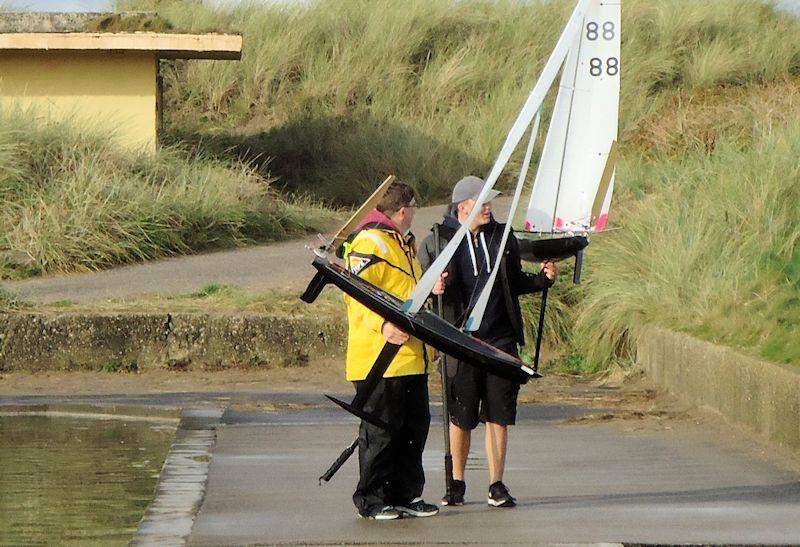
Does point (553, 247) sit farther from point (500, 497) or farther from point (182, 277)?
point (182, 277)


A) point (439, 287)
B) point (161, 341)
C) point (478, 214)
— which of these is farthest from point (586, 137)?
point (161, 341)

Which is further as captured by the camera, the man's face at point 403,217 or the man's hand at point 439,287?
the man's hand at point 439,287

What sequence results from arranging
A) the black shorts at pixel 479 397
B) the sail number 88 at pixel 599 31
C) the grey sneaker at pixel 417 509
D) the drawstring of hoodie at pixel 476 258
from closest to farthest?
the grey sneaker at pixel 417 509 → the black shorts at pixel 479 397 → the drawstring of hoodie at pixel 476 258 → the sail number 88 at pixel 599 31

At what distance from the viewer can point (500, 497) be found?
802 centimetres

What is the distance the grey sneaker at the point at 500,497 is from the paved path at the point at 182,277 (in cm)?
814

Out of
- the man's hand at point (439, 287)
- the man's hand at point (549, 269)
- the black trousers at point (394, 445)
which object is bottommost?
the black trousers at point (394, 445)

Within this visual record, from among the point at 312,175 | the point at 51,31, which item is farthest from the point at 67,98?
the point at 312,175

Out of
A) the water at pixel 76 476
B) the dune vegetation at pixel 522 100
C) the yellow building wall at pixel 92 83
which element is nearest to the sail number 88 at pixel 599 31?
the dune vegetation at pixel 522 100

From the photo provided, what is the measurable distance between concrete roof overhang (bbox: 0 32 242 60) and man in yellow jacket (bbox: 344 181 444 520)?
47.6 feet

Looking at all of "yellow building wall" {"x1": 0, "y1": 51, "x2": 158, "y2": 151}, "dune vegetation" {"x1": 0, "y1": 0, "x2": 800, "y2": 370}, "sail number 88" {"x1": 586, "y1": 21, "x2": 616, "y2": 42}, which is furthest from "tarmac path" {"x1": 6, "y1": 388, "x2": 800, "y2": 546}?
"yellow building wall" {"x1": 0, "y1": 51, "x2": 158, "y2": 151}

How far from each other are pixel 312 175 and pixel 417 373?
65.8 ft

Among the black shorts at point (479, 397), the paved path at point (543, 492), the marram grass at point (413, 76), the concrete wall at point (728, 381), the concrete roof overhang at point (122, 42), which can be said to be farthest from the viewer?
the marram grass at point (413, 76)

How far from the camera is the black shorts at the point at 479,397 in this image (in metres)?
8.27

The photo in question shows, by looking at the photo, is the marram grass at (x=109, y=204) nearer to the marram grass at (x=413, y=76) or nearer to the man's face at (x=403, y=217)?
the marram grass at (x=413, y=76)
